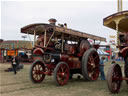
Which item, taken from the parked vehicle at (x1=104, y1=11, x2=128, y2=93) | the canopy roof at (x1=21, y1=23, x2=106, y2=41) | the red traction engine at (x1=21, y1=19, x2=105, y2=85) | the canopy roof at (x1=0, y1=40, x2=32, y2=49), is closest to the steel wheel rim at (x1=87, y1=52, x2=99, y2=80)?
the red traction engine at (x1=21, y1=19, x2=105, y2=85)

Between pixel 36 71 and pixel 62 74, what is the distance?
1.24 meters

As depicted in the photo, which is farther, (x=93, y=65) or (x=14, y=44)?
(x=14, y=44)

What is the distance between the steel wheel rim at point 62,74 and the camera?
619 cm

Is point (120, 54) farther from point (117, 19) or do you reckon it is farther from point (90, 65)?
point (90, 65)

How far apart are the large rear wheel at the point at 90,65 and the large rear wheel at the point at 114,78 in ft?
7.42

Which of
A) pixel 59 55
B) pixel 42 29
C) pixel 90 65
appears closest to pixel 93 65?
pixel 90 65

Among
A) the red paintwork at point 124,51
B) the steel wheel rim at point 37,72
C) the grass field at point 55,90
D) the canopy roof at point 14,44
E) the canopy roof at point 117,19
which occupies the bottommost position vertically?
the grass field at point 55,90

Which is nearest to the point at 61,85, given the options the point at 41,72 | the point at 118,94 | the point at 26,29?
the point at 41,72

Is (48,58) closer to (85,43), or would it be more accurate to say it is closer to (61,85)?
(61,85)

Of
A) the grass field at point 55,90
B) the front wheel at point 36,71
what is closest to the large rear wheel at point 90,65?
the grass field at point 55,90

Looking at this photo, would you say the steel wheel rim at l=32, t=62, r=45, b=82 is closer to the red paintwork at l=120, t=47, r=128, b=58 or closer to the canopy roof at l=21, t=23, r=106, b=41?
the canopy roof at l=21, t=23, r=106, b=41

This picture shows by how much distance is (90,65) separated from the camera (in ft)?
25.2

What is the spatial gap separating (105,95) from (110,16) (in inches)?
100

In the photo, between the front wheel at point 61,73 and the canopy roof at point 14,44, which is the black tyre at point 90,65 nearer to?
the front wheel at point 61,73
